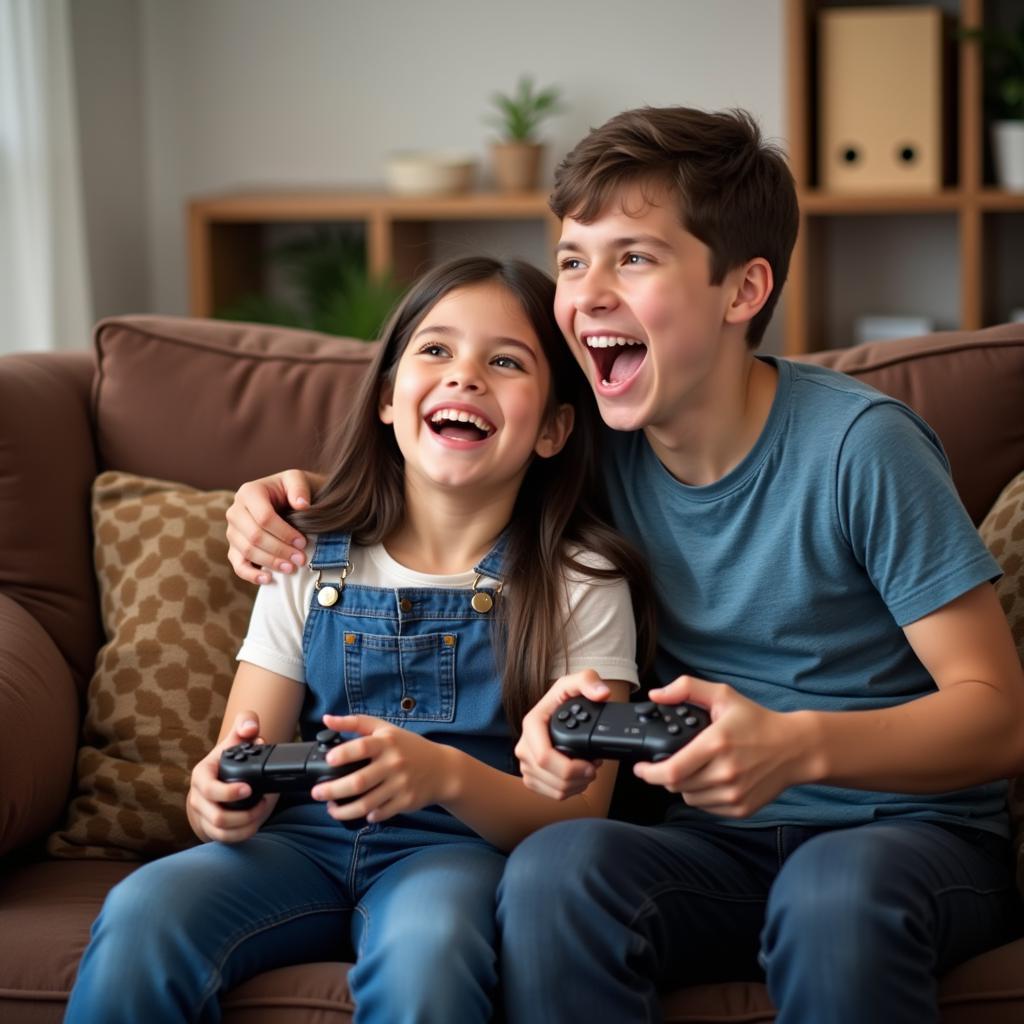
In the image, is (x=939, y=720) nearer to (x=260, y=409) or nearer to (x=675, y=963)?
(x=675, y=963)

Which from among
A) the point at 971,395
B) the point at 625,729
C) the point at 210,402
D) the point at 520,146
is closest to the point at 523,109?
the point at 520,146

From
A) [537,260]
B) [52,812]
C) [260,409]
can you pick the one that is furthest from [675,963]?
[537,260]

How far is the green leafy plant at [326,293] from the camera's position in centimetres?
318

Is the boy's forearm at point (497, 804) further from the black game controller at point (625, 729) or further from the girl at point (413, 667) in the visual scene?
the black game controller at point (625, 729)

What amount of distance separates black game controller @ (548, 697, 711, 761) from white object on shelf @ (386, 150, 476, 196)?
2.32m

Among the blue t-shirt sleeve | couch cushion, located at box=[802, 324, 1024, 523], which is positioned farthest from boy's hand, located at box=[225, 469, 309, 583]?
couch cushion, located at box=[802, 324, 1024, 523]

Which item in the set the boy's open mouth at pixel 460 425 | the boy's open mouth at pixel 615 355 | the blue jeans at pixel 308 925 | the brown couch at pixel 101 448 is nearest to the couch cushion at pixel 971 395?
the brown couch at pixel 101 448

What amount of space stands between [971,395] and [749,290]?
40cm

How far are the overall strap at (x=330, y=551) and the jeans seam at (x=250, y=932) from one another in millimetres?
353

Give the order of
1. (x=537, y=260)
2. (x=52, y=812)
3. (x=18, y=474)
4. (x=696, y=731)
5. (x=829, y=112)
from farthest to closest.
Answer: (x=537, y=260) < (x=829, y=112) < (x=18, y=474) < (x=52, y=812) < (x=696, y=731)

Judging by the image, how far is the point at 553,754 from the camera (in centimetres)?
125

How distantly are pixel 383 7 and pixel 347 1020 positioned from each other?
2.91m

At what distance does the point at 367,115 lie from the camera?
3.72 metres

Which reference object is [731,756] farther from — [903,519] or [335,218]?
[335,218]
